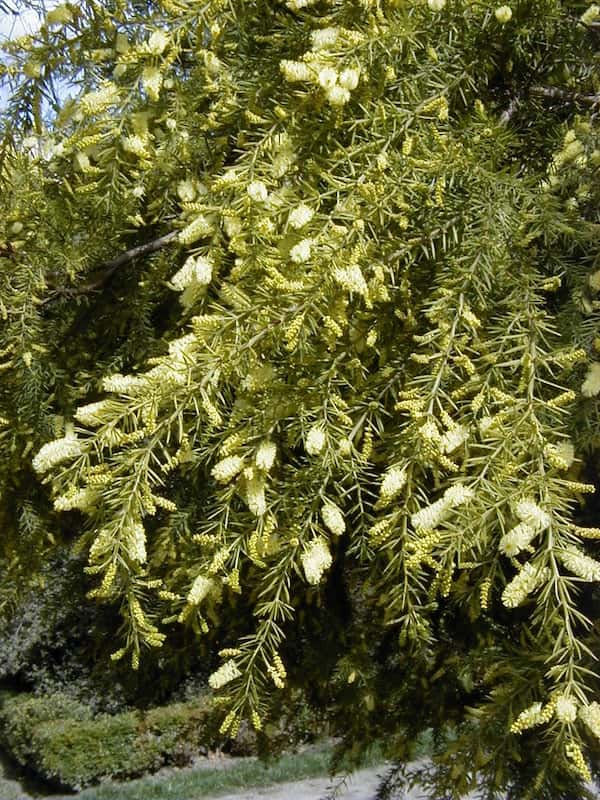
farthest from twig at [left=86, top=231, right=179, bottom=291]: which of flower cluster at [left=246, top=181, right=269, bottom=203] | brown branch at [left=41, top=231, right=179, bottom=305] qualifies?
flower cluster at [left=246, top=181, right=269, bottom=203]

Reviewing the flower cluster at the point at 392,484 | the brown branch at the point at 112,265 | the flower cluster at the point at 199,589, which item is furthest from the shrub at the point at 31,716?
the flower cluster at the point at 392,484

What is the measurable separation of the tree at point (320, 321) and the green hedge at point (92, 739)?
17.0 feet

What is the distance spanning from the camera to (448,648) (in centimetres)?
222

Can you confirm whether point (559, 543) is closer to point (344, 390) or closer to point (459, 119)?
point (344, 390)

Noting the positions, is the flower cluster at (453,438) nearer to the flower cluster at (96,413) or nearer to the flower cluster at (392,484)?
the flower cluster at (392,484)

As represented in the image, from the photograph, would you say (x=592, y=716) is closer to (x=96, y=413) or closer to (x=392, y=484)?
(x=392, y=484)

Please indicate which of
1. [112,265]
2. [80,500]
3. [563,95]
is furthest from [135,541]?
[563,95]

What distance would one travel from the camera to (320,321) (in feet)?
4.52

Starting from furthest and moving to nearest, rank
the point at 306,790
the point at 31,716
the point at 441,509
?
the point at 31,716 → the point at 306,790 → the point at 441,509

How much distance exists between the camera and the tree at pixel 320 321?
1.22 m

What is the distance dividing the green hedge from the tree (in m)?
5.18

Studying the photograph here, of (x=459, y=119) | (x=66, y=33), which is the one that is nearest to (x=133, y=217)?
(x=66, y=33)

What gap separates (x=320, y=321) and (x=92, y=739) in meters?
6.23

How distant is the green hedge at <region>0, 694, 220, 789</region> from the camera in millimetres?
6652
